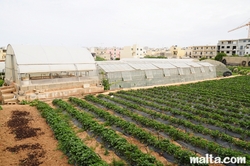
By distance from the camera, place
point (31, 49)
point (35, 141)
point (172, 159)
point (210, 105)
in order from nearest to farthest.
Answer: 1. point (172, 159)
2. point (35, 141)
3. point (210, 105)
4. point (31, 49)

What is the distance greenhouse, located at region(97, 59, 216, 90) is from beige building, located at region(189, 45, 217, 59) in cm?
4868

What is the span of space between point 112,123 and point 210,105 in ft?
29.2

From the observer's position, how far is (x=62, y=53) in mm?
21391

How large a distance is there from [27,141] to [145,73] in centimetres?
1882

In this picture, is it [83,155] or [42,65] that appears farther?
[42,65]

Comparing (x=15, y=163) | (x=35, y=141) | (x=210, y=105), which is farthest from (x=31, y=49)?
(x=210, y=105)

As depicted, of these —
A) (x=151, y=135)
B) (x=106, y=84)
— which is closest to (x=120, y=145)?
(x=151, y=135)

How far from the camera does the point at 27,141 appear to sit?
29.4 ft

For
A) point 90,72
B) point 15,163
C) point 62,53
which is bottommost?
point 15,163

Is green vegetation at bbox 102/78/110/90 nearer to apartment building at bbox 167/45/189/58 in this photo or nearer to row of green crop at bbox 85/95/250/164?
row of green crop at bbox 85/95/250/164

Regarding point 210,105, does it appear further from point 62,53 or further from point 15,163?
point 62,53

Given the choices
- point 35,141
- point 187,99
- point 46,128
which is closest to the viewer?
point 35,141

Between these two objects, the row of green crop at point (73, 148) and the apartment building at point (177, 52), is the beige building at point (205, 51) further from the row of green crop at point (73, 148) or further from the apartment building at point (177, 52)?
the row of green crop at point (73, 148)

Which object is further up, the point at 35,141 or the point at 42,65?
the point at 42,65
